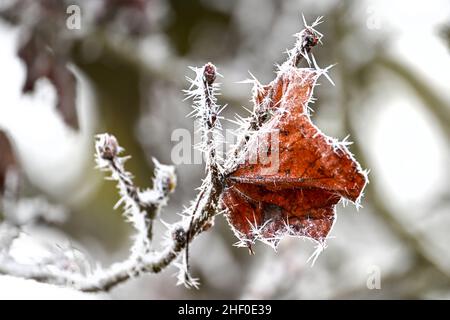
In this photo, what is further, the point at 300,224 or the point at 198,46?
the point at 198,46

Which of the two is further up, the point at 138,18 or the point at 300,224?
the point at 138,18

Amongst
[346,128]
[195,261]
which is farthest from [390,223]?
[195,261]

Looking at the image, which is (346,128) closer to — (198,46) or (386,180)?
(386,180)

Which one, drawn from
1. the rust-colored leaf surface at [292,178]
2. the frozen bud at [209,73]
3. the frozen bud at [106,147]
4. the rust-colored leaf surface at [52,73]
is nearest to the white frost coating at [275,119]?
the rust-colored leaf surface at [292,178]

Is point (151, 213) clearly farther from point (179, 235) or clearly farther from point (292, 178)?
point (292, 178)

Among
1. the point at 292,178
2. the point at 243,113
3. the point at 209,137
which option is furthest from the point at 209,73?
the point at 243,113

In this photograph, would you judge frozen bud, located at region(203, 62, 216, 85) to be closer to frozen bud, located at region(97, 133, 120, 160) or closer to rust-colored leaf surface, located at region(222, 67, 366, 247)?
rust-colored leaf surface, located at region(222, 67, 366, 247)
